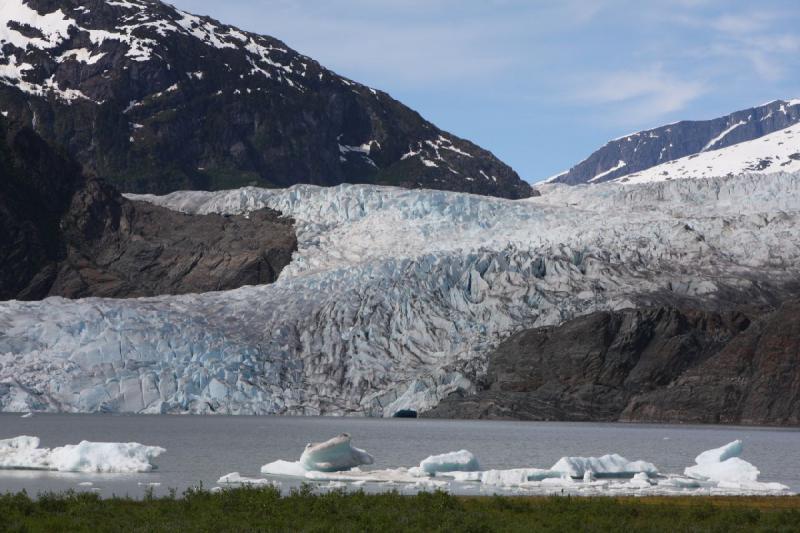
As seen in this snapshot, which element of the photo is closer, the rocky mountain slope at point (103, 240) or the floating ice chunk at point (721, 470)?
the floating ice chunk at point (721, 470)

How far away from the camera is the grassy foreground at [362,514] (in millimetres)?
23562

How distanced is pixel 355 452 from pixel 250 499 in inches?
470

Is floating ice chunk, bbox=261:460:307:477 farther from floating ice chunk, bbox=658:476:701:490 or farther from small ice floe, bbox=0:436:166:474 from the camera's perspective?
floating ice chunk, bbox=658:476:701:490

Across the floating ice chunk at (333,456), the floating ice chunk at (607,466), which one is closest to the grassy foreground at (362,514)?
the floating ice chunk at (333,456)

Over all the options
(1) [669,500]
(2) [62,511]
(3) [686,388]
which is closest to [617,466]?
(1) [669,500]

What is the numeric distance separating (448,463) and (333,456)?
3.51 meters

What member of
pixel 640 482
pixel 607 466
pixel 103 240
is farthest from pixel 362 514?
pixel 103 240

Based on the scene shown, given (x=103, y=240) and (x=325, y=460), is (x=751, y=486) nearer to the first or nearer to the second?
(x=325, y=460)

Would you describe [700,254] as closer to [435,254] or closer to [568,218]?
[568,218]

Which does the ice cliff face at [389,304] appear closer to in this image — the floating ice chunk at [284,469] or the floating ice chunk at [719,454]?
the floating ice chunk at [284,469]

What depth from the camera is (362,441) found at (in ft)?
183

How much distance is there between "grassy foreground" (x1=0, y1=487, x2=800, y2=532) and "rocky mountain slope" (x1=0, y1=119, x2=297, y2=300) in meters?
78.4

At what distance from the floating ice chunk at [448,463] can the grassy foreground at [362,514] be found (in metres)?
7.91

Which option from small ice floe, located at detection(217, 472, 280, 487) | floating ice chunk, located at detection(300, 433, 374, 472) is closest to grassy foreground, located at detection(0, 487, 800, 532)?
small ice floe, located at detection(217, 472, 280, 487)
